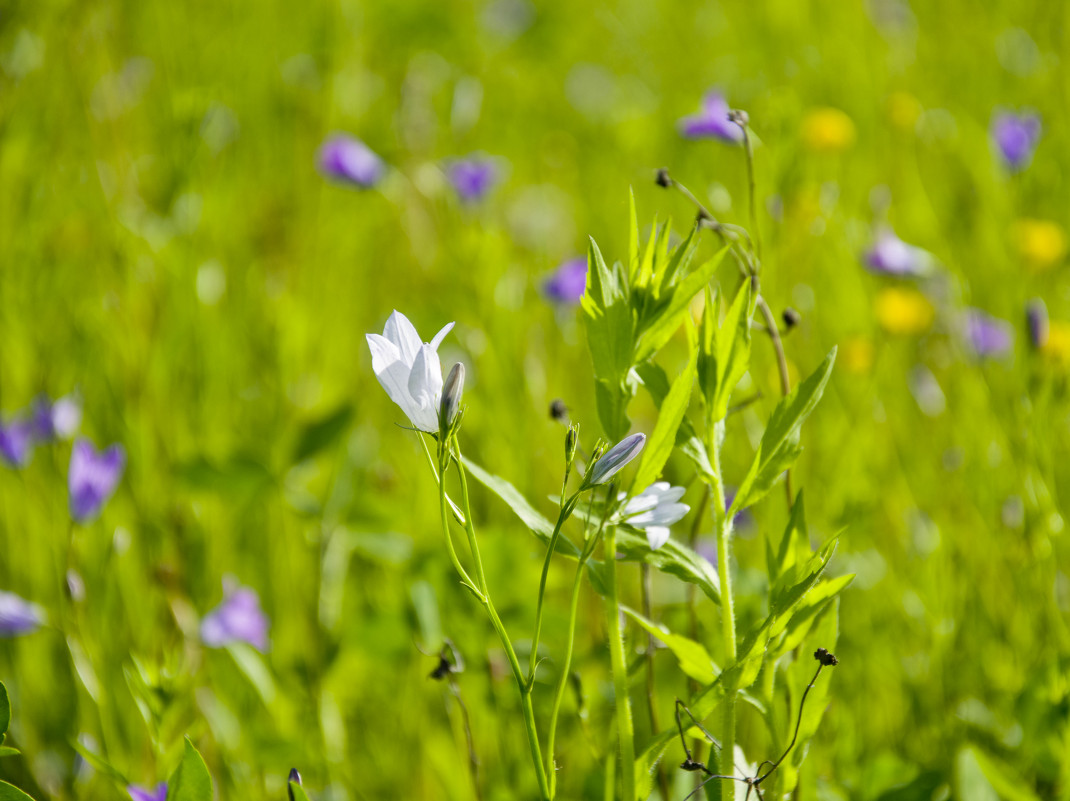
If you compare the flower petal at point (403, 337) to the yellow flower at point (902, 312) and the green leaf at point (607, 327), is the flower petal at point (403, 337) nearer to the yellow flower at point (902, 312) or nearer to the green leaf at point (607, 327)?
the green leaf at point (607, 327)

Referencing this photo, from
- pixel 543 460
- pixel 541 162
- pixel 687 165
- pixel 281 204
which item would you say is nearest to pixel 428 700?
pixel 543 460

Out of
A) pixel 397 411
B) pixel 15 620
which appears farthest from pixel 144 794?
pixel 397 411

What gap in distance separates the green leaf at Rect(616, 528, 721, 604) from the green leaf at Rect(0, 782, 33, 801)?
1.67 feet

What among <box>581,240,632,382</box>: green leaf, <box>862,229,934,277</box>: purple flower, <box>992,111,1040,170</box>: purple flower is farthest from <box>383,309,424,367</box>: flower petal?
<box>992,111,1040,170</box>: purple flower

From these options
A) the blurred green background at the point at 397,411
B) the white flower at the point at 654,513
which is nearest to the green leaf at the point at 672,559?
the white flower at the point at 654,513

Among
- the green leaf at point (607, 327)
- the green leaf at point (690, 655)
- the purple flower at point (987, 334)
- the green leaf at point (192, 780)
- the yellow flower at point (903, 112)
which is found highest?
the green leaf at point (607, 327)

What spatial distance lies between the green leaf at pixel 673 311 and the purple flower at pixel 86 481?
2.45 ft

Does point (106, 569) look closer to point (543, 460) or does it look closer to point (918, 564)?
point (543, 460)

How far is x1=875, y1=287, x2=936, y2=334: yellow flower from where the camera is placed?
1822 mm

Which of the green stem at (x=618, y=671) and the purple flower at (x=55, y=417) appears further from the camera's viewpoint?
the purple flower at (x=55, y=417)

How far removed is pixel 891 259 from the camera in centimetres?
181

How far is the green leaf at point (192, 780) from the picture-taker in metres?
0.67

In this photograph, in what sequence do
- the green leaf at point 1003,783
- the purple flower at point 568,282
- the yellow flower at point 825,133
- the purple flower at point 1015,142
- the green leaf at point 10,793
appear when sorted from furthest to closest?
the yellow flower at point 825,133, the purple flower at point 1015,142, the purple flower at point 568,282, the green leaf at point 1003,783, the green leaf at point 10,793

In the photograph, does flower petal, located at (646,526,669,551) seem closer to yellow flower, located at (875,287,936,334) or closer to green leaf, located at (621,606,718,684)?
green leaf, located at (621,606,718,684)
